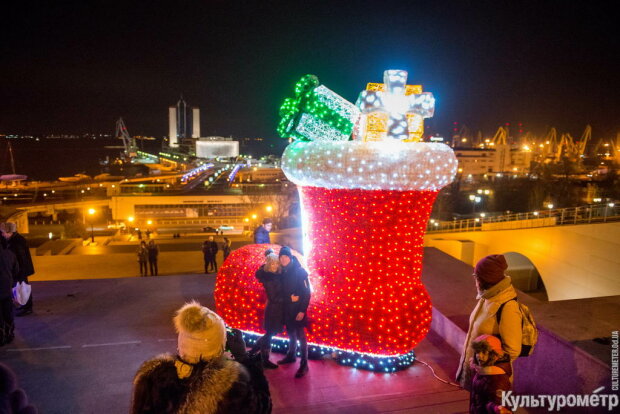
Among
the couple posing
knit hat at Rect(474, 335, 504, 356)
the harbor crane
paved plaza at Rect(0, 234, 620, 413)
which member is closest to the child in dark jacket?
knit hat at Rect(474, 335, 504, 356)

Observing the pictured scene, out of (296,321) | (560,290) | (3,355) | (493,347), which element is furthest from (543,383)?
(560,290)

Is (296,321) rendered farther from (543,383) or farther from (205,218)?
(205,218)

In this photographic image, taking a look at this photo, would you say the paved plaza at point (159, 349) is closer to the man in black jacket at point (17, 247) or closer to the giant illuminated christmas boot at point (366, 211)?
the giant illuminated christmas boot at point (366, 211)

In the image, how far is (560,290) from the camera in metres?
12.4

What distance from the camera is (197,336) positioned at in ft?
5.76

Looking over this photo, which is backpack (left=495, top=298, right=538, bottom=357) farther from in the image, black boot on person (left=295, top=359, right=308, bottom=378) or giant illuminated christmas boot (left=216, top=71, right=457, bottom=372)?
black boot on person (left=295, top=359, right=308, bottom=378)

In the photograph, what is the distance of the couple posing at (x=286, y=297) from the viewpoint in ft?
11.9

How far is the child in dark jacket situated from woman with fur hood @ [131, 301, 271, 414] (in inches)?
51.6

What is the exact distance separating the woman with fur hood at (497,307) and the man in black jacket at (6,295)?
14.5 feet

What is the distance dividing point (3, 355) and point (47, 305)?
1429mm

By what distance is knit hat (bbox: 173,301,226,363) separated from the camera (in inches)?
69.3

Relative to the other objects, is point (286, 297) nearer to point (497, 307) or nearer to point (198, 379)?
point (497, 307)

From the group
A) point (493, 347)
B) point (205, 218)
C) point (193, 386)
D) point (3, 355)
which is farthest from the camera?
point (205, 218)

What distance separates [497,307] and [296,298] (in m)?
1.75
